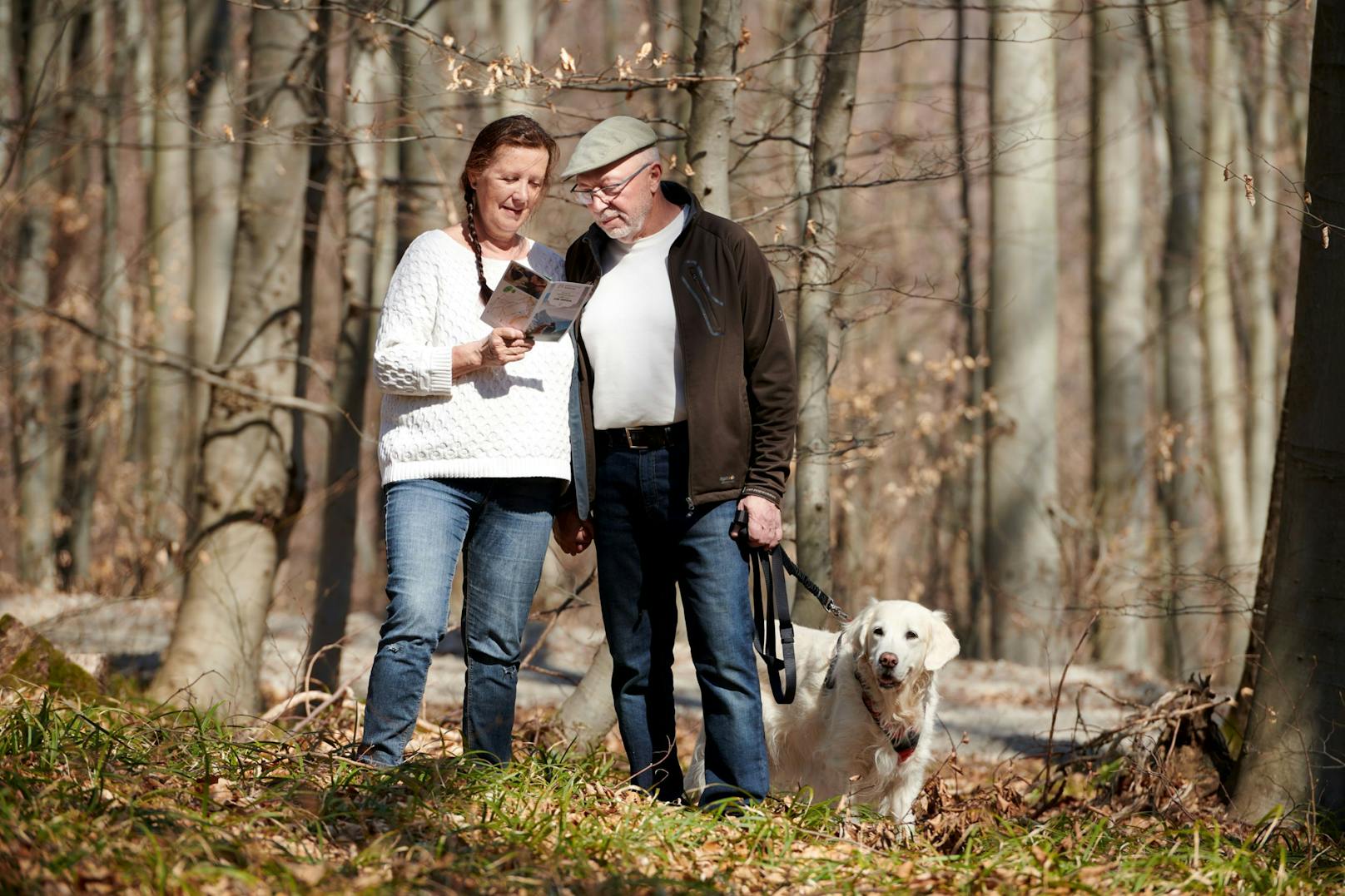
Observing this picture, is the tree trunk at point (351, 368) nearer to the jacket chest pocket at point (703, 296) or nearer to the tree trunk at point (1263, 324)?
the jacket chest pocket at point (703, 296)

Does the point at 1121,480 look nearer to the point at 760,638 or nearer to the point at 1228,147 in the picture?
the point at 1228,147

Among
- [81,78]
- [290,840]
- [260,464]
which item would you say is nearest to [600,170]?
[290,840]

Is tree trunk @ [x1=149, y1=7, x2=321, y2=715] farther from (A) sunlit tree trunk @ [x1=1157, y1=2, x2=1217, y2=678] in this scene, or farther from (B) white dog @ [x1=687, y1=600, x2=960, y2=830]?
(A) sunlit tree trunk @ [x1=1157, y1=2, x2=1217, y2=678]

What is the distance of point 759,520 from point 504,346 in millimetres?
973

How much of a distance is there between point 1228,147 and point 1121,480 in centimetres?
470

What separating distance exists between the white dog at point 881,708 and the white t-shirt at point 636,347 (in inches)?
49.6

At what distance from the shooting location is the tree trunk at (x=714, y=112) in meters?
5.70

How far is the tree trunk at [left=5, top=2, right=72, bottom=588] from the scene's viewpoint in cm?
1383

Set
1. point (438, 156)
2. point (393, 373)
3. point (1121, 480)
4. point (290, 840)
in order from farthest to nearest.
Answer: point (1121, 480)
point (438, 156)
point (393, 373)
point (290, 840)

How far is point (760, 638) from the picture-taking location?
463cm

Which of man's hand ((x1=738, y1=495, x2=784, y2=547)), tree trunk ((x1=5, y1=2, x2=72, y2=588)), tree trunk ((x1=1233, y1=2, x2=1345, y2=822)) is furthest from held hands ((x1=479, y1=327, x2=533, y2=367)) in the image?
tree trunk ((x1=5, y1=2, x2=72, y2=588))

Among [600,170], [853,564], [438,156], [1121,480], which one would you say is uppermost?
[438,156]

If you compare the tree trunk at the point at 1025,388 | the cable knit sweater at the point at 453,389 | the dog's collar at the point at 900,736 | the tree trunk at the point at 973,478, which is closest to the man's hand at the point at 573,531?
the cable knit sweater at the point at 453,389

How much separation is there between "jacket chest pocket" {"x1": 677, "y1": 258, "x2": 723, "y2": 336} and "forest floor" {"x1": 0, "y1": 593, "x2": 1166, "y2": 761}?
9.35 ft
